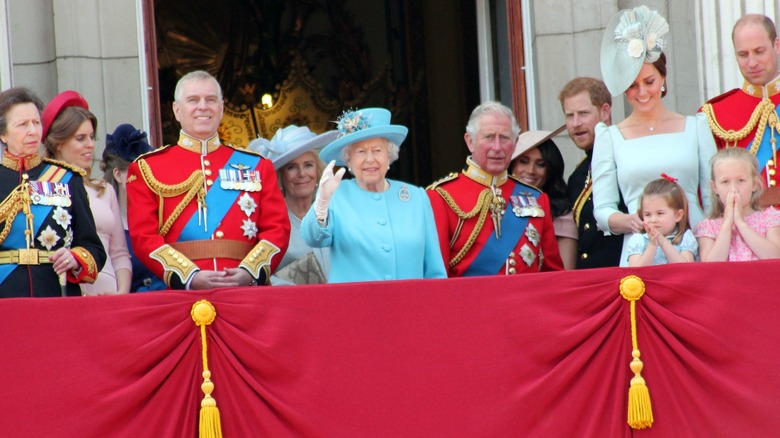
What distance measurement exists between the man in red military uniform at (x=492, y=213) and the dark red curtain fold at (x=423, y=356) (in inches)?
41.9

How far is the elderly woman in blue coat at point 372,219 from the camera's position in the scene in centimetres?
570

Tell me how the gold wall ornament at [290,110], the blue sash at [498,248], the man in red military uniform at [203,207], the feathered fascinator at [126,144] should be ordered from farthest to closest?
1. the gold wall ornament at [290,110]
2. the feathered fascinator at [126,144]
3. the blue sash at [498,248]
4. the man in red military uniform at [203,207]

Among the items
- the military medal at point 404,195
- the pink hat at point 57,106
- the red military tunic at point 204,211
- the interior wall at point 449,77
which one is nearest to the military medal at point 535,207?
the military medal at point 404,195

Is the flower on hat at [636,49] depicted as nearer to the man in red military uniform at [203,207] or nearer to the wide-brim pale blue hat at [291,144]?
the wide-brim pale blue hat at [291,144]

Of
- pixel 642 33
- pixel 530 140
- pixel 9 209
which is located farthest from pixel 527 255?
pixel 9 209

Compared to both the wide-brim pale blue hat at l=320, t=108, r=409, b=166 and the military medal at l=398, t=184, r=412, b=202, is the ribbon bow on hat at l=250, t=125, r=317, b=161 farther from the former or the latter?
the military medal at l=398, t=184, r=412, b=202

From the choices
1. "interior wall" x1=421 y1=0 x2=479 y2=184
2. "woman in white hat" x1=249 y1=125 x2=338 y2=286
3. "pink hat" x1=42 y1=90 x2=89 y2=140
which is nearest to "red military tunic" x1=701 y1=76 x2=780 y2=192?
"woman in white hat" x1=249 y1=125 x2=338 y2=286

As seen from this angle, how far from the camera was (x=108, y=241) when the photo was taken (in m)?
6.02

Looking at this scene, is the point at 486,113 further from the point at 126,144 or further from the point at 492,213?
the point at 126,144

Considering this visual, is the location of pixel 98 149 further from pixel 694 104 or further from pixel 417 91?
pixel 417 91

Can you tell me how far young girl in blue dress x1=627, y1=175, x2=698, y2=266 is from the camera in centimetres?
548

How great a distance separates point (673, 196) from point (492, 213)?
0.96 meters

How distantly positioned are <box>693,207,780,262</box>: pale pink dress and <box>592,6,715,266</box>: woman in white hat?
0.19 m

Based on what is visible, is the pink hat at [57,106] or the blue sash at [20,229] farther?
the pink hat at [57,106]
